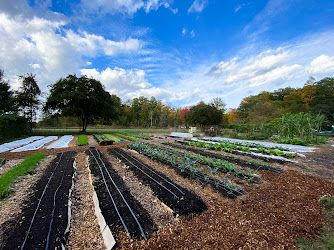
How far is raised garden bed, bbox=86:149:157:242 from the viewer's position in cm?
212

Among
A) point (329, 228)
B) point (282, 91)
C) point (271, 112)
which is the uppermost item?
point (282, 91)

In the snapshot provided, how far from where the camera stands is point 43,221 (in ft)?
7.46

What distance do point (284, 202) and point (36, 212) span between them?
484cm

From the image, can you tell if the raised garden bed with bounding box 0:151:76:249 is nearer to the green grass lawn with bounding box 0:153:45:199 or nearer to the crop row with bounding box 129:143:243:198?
the green grass lawn with bounding box 0:153:45:199

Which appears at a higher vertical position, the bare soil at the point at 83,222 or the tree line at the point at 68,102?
the tree line at the point at 68,102

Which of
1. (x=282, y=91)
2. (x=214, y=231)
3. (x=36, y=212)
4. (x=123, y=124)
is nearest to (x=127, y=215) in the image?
(x=214, y=231)

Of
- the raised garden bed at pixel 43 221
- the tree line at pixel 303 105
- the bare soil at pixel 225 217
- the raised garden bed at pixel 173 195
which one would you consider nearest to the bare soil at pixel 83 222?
the bare soil at pixel 225 217

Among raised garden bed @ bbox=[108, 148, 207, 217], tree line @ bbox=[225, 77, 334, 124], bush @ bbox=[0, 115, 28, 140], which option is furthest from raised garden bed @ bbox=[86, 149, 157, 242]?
tree line @ bbox=[225, 77, 334, 124]

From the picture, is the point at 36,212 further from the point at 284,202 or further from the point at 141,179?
the point at 284,202

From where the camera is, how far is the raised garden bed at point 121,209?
6.94 ft

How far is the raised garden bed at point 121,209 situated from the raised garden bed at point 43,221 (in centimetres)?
62

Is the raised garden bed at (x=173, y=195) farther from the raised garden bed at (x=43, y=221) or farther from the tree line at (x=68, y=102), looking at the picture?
the tree line at (x=68, y=102)

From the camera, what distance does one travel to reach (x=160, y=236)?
201 cm

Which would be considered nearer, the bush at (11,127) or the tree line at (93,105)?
the bush at (11,127)
